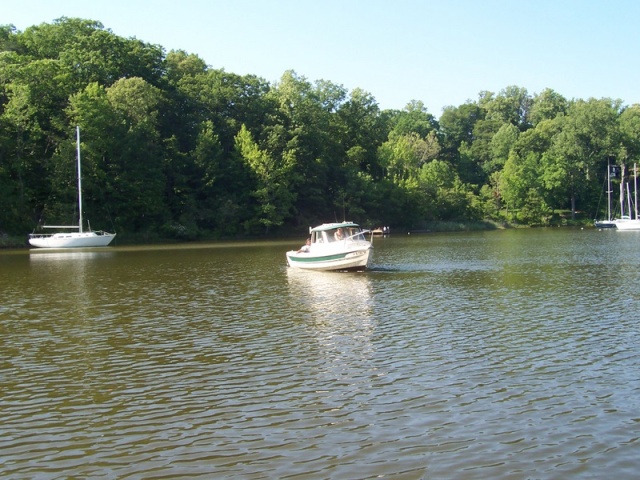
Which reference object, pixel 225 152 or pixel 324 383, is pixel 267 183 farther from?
pixel 324 383

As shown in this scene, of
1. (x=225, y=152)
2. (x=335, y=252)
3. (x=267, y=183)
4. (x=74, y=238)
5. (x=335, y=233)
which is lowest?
(x=335, y=252)

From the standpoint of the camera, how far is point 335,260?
38844 millimetres

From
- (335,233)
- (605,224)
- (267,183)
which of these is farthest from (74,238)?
(605,224)

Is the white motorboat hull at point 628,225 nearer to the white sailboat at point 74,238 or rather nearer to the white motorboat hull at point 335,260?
the white motorboat hull at point 335,260

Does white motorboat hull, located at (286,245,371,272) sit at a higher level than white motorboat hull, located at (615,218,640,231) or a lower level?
lower

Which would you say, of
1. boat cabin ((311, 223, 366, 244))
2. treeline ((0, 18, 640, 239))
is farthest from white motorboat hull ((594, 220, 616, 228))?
boat cabin ((311, 223, 366, 244))

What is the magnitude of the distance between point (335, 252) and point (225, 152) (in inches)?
2349

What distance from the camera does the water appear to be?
31.7 ft

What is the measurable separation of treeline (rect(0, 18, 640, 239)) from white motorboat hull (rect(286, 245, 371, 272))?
Answer: 141 feet

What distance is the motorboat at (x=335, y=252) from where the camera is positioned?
38312mm

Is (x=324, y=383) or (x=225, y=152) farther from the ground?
(x=225, y=152)

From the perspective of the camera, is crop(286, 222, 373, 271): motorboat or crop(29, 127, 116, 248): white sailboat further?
crop(29, 127, 116, 248): white sailboat

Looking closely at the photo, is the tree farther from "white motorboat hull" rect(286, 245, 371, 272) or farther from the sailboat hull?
"white motorboat hull" rect(286, 245, 371, 272)

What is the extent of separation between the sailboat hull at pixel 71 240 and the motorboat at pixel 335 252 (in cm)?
3489
